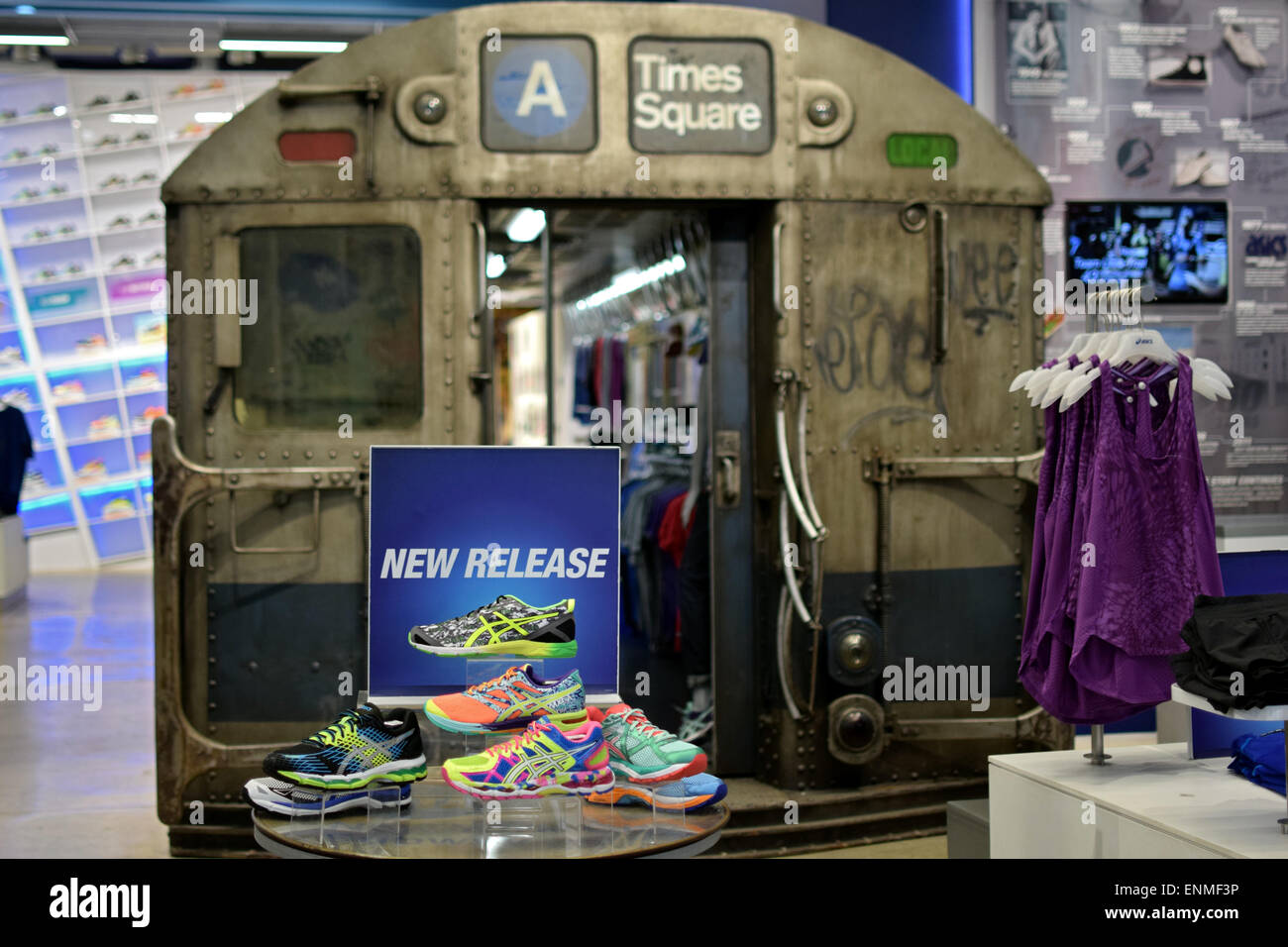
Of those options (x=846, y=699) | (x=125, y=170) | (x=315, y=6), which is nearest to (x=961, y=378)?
(x=846, y=699)

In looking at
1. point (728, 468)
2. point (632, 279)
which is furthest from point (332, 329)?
point (632, 279)

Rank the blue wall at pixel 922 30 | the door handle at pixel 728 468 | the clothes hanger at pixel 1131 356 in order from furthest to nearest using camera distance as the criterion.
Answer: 1. the blue wall at pixel 922 30
2. the door handle at pixel 728 468
3. the clothes hanger at pixel 1131 356

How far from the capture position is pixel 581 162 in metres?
4.91

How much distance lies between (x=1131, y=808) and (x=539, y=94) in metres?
3.32

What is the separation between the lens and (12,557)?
37.9 ft

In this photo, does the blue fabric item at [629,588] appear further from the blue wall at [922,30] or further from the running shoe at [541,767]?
the running shoe at [541,767]

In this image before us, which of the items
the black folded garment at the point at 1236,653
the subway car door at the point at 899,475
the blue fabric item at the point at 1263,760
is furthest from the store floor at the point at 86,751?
the black folded garment at the point at 1236,653

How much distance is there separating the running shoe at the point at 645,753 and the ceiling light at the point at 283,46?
25.1 ft

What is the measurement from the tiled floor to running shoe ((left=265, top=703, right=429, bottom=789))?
274cm

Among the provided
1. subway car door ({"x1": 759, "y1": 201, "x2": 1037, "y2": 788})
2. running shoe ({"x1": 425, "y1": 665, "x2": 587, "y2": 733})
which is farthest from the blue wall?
running shoe ({"x1": 425, "y1": 665, "x2": 587, "y2": 733})

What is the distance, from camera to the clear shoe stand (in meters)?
2.33

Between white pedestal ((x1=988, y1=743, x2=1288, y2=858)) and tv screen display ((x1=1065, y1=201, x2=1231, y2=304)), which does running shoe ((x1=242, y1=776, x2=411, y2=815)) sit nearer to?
white pedestal ((x1=988, y1=743, x2=1288, y2=858))

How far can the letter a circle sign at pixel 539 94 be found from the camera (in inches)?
193

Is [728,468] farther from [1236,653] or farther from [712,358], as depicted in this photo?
[1236,653]
